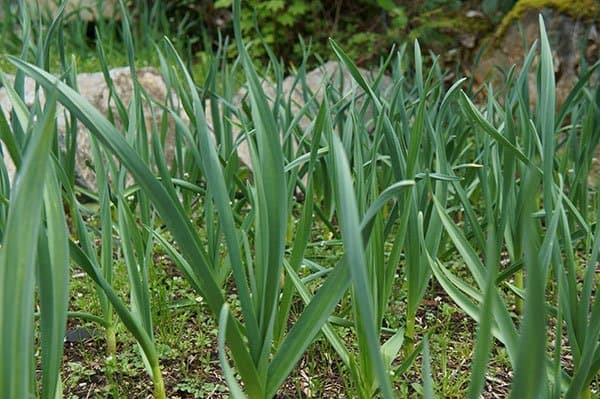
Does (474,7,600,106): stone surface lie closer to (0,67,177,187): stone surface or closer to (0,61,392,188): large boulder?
(0,61,392,188): large boulder

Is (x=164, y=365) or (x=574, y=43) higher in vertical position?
(x=574, y=43)

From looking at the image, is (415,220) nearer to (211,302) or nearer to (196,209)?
(211,302)

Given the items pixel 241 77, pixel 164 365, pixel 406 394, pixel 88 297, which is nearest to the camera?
pixel 406 394

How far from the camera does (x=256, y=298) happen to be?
99 centimetres

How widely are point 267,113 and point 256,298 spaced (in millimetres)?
268

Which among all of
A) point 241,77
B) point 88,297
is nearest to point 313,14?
point 241,77

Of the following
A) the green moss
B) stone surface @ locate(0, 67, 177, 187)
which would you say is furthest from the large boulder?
the green moss

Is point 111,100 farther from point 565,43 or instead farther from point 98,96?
point 565,43

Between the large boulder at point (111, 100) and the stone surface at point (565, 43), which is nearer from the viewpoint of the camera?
the large boulder at point (111, 100)

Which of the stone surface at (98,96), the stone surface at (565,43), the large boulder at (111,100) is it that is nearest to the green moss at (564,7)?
the stone surface at (565,43)

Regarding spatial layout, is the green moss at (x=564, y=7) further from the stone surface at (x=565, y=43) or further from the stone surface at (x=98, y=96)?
the stone surface at (x=98, y=96)

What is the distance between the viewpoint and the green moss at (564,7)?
3.53 m

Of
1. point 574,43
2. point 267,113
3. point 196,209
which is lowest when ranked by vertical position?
point 196,209

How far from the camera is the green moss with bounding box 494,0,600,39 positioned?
3.53 m
